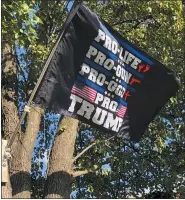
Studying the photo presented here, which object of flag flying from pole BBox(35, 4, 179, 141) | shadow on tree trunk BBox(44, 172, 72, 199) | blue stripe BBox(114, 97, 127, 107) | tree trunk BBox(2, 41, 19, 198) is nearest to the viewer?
flag flying from pole BBox(35, 4, 179, 141)

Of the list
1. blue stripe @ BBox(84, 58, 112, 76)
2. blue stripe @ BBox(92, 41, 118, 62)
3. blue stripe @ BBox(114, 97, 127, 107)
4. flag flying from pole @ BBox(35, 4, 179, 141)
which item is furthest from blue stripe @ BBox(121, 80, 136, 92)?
blue stripe @ BBox(92, 41, 118, 62)

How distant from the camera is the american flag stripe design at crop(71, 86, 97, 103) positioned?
709 centimetres

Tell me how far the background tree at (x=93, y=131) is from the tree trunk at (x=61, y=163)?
2cm

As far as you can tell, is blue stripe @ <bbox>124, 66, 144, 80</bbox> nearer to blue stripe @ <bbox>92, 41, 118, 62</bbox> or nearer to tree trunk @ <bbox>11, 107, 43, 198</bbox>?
blue stripe @ <bbox>92, 41, 118, 62</bbox>

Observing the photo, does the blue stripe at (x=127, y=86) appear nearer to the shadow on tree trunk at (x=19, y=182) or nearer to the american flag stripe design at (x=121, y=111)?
the american flag stripe design at (x=121, y=111)

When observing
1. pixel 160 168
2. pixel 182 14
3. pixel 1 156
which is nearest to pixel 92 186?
pixel 160 168

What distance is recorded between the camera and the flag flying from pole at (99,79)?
273 inches

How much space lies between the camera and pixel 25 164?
973 centimetres

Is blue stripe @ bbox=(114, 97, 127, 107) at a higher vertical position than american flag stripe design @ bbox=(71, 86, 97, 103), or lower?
higher

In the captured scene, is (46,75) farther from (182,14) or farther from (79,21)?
(182,14)

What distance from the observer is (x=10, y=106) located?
33.5 ft

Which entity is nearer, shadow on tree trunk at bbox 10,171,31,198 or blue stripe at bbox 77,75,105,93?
blue stripe at bbox 77,75,105,93

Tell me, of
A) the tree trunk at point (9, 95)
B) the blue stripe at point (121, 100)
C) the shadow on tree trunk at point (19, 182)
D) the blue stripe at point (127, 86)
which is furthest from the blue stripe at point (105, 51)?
the shadow on tree trunk at point (19, 182)

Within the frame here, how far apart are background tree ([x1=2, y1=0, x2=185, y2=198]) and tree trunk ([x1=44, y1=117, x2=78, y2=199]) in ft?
0.07
